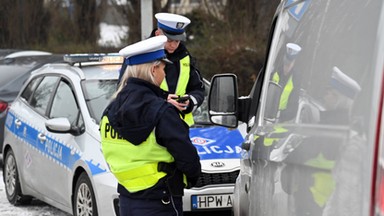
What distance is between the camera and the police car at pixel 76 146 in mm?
6180

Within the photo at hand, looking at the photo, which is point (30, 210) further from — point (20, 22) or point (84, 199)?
point (20, 22)

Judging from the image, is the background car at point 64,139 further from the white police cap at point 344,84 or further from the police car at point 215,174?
the white police cap at point 344,84

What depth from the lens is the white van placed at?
2.15m

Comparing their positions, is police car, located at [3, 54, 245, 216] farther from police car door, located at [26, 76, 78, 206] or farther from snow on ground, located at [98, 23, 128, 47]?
snow on ground, located at [98, 23, 128, 47]

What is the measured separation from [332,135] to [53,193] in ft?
17.2

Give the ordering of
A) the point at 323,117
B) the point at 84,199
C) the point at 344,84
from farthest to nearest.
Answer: the point at 84,199 → the point at 323,117 → the point at 344,84

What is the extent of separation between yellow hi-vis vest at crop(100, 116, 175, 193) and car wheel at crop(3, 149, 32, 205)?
14.8 ft

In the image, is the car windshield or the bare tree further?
the bare tree

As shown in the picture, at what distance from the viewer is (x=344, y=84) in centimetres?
238

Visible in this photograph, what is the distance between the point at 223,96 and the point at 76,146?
2.82 metres

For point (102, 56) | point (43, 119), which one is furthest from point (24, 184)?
point (102, 56)

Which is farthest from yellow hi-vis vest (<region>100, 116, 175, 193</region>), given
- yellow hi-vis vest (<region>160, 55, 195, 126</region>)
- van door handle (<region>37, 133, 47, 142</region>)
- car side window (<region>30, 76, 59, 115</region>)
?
car side window (<region>30, 76, 59, 115</region>)

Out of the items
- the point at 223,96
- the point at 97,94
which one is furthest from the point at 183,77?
the point at 223,96

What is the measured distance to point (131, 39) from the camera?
17.6 meters
